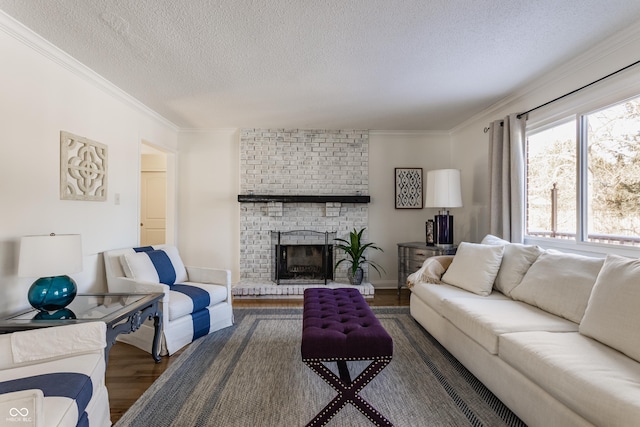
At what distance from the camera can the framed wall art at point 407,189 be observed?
4855mm

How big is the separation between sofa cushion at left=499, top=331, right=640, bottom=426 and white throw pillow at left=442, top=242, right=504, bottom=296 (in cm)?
87

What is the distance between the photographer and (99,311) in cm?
200

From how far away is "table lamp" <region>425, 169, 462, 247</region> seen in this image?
386 cm

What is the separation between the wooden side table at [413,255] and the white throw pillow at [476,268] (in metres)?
0.86

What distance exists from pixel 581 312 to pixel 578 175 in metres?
1.30

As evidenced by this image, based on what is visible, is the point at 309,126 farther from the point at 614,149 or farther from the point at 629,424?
the point at 629,424

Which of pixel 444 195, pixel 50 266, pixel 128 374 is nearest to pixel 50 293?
pixel 50 266

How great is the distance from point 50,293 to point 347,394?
1.94 metres

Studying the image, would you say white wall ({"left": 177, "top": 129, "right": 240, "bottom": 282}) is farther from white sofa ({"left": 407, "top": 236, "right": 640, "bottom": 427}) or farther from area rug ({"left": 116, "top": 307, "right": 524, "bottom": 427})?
white sofa ({"left": 407, "top": 236, "right": 640, "bottom": 427})

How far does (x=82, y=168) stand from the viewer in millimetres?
2680

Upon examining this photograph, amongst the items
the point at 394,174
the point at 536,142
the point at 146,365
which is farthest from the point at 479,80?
the point at 146,365

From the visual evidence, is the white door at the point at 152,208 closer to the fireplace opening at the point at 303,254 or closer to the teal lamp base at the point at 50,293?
the fireplace opening at the point at 303,254

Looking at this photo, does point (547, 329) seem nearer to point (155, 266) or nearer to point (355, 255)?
point (355, 255)

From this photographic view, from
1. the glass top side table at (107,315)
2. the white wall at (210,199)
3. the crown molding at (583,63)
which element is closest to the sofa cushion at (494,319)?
the crown molding at (583,63)
